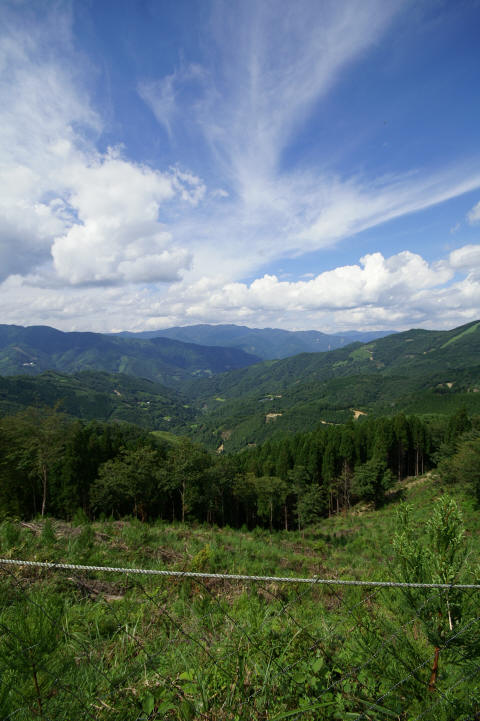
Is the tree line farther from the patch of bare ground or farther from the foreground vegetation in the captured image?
the foreground vegetation

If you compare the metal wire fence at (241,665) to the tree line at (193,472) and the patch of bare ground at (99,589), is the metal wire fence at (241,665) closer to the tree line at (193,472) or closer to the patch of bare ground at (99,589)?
the patch of bare ground at (99,589)

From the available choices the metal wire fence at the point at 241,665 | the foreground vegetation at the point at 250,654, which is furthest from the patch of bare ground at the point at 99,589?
the metal wire fence at the point at 241,665

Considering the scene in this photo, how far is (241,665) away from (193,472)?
21.9 metres

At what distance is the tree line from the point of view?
67.8ft

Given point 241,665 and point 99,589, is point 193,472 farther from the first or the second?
point 241,665

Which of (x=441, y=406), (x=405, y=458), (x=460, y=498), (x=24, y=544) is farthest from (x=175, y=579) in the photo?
(x=441, y=406)

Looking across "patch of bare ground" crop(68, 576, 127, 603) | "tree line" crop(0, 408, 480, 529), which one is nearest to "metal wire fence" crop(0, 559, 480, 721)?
"patch of bare ground" crop(68, 576, 127, 603)

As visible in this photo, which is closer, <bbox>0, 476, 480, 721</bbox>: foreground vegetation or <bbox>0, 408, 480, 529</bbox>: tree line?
<bbox>0, 476, 480, 721</bbox>: foreground vegetation

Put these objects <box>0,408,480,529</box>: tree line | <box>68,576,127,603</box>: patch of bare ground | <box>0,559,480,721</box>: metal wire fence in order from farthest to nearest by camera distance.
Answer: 1. <box>0,408,480,529</box>: tree line
2. <box>68,576,127,603</box>: patch of bare ground
3. <box>0,559,480,721</box>: metal wire fence

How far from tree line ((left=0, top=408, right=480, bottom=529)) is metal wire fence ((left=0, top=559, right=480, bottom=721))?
28.9 ft

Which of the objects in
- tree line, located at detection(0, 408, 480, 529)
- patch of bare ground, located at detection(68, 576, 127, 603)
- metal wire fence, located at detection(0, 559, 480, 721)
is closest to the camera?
metal wire fence, located at detection(0, 559, 480, 721)

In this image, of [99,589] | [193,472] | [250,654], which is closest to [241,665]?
[250,654]

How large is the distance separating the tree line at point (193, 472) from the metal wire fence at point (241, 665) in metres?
8.81

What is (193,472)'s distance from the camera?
2356cm
